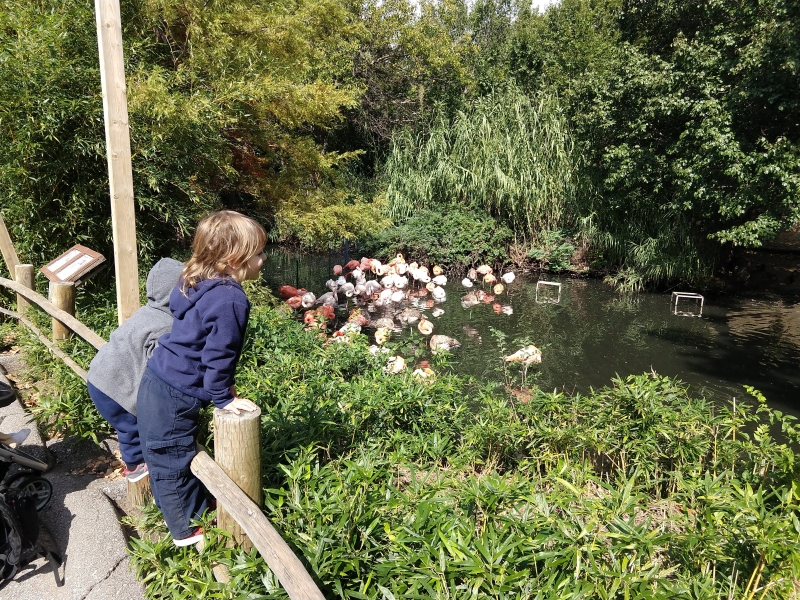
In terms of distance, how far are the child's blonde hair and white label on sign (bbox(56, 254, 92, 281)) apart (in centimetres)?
233

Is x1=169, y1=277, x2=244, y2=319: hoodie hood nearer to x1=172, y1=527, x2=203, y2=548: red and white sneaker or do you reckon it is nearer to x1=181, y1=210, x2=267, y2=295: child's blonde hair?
x1=181, y1=210, x2=267, y2=295: child's blonde hair

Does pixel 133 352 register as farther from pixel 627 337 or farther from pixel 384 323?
pixel 627 337

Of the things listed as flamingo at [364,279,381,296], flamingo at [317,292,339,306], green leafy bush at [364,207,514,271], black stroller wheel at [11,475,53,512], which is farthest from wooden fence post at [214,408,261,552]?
green leafy bush at [364,207,514,271]

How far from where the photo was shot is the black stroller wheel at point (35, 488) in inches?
82.6

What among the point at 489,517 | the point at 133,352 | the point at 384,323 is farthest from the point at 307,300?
the point at 489,517

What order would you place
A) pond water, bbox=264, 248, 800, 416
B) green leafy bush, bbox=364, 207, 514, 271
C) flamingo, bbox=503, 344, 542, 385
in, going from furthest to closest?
green leafy bush, bbox=364, 207, 514, 271 → pond water, bbox=264, 248, 800, 416 → flamingo, bbox=503, 344, 542, 385

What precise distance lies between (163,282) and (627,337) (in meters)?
8.39

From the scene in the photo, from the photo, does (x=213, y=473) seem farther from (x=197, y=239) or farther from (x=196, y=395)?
(x=197, y=239)

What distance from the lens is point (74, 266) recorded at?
12.0 ft

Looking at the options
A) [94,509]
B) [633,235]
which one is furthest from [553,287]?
[94,509]

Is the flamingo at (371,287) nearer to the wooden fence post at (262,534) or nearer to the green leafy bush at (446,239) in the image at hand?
the green leafy bush at (446,239)

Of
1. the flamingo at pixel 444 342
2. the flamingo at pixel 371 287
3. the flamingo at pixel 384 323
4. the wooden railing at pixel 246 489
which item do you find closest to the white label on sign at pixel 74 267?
the wooden railing at pixel 246 489

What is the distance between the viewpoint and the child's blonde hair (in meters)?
1.73

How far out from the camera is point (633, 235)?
1242 cm
